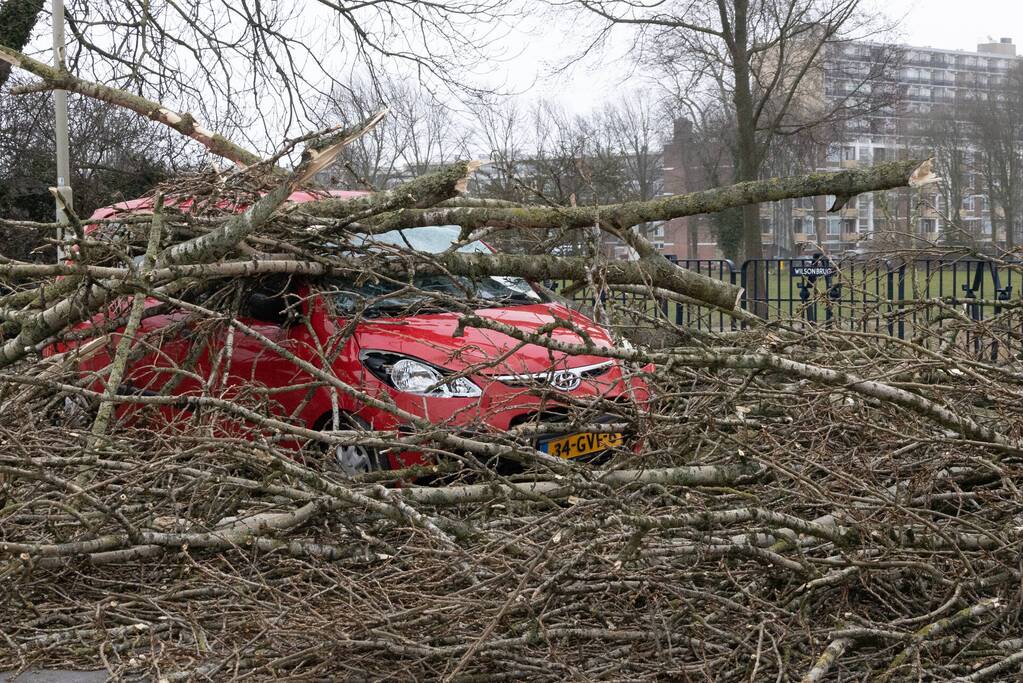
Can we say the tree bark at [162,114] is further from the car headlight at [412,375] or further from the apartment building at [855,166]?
the apartment building at [855,166]

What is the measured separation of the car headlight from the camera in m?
5.06

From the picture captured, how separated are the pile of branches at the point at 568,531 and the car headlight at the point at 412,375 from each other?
1.19 ft

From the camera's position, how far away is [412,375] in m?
5.15

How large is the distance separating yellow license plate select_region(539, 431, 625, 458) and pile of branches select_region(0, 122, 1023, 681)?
0.20 metres

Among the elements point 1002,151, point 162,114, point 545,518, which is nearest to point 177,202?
point 162,114

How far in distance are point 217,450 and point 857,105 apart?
53.4 feet

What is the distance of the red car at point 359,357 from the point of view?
4.79 m

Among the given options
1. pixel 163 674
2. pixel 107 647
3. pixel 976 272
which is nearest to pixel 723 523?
pixel 163 674

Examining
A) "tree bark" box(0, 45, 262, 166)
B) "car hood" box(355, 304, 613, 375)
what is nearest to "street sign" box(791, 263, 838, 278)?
"car hood" box(355, 304, 613, 375)

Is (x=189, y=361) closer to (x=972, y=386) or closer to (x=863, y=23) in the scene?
(x=972, y=386)

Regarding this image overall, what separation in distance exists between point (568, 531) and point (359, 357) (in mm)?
2385

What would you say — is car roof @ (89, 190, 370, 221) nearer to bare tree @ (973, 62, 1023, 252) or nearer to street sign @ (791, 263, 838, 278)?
street sign @ (791, 263, 838, 278)

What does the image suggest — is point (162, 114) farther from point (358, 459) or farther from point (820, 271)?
point (820, 271)

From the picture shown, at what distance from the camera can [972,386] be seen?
403 centimetres
